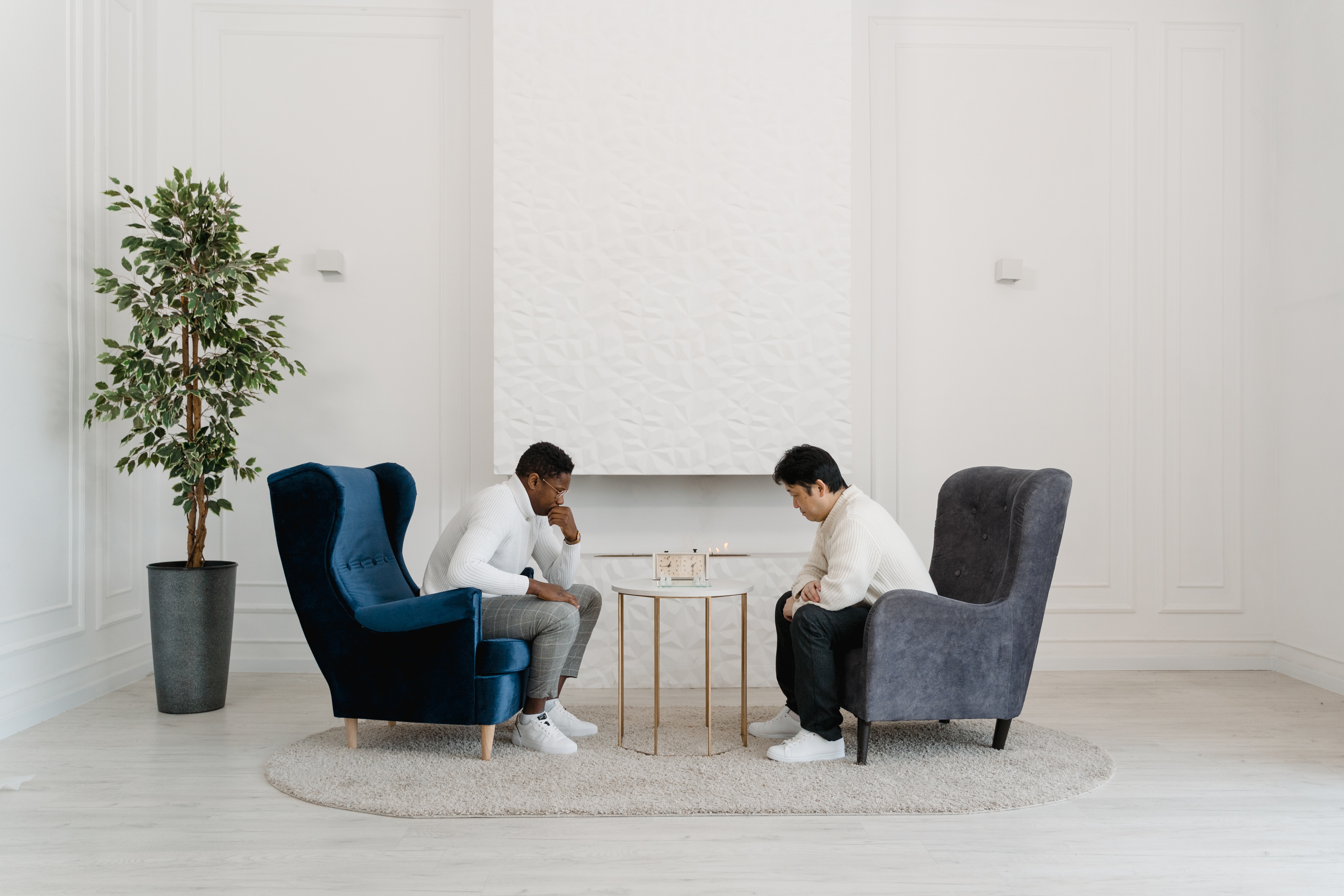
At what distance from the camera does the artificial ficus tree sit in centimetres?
365

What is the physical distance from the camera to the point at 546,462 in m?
3.23

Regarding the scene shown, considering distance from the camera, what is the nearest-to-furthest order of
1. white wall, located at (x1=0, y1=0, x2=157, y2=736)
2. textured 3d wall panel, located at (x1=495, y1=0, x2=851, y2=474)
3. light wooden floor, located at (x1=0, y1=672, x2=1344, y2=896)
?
1. light wooden floor, located at (x1=0, y1=672, x2=1344, y2=896)
2. white wall, located at (x1=0, y1=0, x2=157, y2=736)
3. textured 3d wall panel, located at (x1=495, y1=0, x2=851, y2=474)

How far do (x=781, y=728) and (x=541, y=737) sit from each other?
2.77ft

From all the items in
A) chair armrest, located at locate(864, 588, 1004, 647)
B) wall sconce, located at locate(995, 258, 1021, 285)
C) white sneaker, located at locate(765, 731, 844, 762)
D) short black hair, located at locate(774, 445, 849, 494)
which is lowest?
white sneaker, located at locate(765, 731, 844, 762)

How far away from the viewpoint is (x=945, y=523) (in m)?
3.52

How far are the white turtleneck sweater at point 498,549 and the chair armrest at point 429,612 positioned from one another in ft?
0.17

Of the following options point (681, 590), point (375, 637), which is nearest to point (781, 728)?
point (681, 590)

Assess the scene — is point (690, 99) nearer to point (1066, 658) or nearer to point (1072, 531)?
point (1072, 531)

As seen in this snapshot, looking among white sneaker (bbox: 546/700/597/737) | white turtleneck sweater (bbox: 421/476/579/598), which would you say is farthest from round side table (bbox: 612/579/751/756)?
white turtleneck sweater (bbox: 421/476/579/598)

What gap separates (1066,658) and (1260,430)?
1.49 meters

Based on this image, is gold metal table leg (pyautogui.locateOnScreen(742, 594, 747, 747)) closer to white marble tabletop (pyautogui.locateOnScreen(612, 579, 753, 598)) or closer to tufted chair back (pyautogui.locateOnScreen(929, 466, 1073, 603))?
white marble tabletop (pyautogui.locateOnScreen(612, 579, 753, 598))

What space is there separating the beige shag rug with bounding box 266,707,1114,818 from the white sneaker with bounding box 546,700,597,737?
29mm

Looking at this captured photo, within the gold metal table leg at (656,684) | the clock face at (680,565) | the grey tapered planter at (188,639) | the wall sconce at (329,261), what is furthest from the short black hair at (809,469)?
the wall sconce at (329,261)

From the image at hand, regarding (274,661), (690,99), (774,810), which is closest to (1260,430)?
(690,99)
